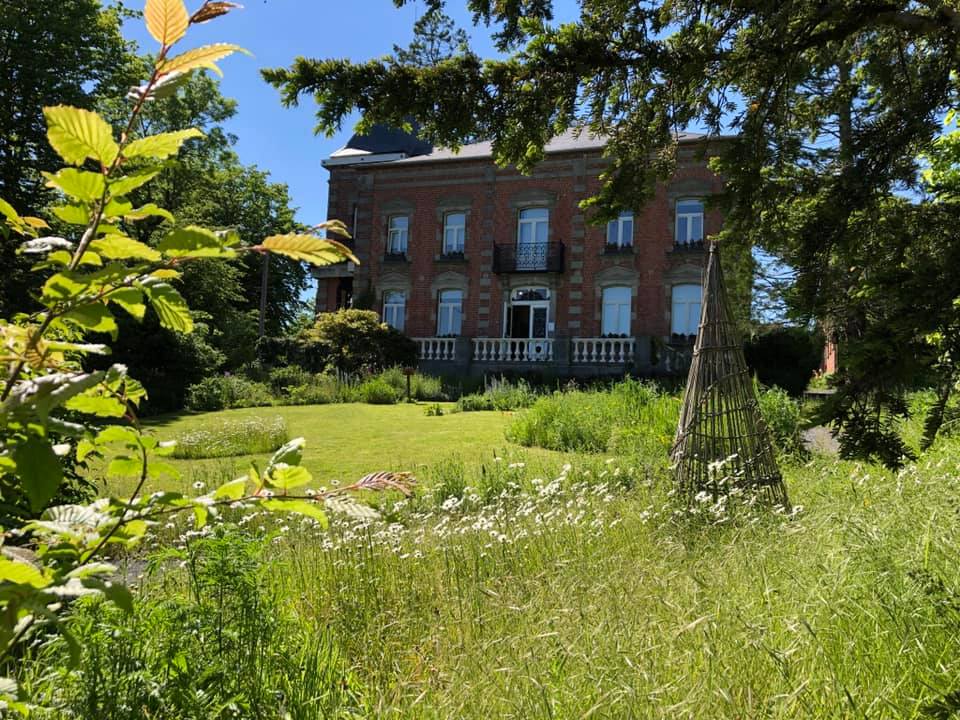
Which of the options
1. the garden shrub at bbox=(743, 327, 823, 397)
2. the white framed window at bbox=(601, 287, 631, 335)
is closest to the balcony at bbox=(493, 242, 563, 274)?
the white framed window at bbox=(601, 287, 631, 335)

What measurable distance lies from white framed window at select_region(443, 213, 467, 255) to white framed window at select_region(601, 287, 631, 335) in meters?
5.74

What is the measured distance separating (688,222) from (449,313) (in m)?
8.96

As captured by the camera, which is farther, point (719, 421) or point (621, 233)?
point (621, 233)

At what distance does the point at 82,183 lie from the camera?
913 mm

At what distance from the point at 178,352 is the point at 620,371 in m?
12.8

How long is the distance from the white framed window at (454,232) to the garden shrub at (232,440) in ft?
49.1

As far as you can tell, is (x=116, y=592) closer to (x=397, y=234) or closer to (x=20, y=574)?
(x=20, y=574)

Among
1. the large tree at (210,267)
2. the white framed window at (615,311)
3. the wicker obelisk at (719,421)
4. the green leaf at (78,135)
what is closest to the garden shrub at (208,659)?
the green leaf at (78,135)

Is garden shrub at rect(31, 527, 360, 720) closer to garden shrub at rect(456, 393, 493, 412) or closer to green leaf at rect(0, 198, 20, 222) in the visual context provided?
green leaf at rect(0, 198, 20, 222)

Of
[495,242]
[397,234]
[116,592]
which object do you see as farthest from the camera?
[397,234]

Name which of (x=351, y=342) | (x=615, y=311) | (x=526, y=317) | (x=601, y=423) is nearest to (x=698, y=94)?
(x=601, y=423)

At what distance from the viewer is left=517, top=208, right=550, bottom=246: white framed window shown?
23.9 m

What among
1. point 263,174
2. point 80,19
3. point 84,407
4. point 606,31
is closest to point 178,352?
point 80,19

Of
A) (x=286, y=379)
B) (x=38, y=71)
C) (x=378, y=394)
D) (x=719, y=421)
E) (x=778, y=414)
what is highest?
(x=38, y=71)
